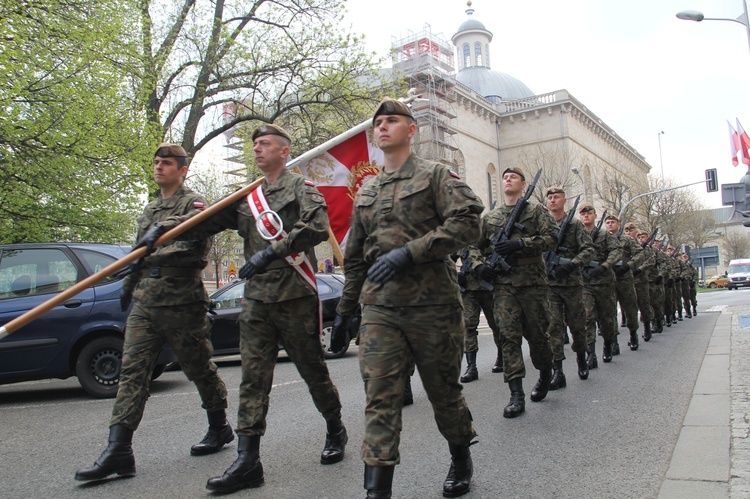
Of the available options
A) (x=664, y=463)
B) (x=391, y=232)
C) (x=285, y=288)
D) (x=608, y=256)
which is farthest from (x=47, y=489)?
(x=608, y=256)

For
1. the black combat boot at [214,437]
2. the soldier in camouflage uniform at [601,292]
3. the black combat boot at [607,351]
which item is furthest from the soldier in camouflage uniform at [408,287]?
the black combat boot at [607,351]

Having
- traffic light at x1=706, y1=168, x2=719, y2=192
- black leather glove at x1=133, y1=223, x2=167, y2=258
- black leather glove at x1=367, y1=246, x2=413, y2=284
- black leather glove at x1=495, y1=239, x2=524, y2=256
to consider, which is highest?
traffic light at x1=706, y1=168, x2=719, y2=192

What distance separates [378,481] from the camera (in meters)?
2.87

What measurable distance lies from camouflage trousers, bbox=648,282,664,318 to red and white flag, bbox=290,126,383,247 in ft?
31.4

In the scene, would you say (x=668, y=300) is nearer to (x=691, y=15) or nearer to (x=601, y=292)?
(x=601, y=292)

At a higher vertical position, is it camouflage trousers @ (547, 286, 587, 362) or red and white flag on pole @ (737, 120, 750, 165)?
red and white flag on pole @ (737, 120, 750, 165)

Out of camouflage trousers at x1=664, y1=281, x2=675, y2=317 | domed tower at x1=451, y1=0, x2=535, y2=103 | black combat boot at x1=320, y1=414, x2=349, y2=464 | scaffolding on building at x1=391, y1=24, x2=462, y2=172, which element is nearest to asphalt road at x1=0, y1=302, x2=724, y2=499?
black combat boot at x1=320, y1=414, x2=349, y2=464

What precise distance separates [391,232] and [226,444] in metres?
2.31

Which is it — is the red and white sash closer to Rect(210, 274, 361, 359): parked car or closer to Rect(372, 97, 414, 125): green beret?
Rect(372, 97, 414, 125): green beret

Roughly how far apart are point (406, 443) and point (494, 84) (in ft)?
210

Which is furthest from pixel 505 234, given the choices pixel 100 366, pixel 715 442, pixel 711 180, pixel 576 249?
pixel 711 180

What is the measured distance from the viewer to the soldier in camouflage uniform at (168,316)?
4.05 m

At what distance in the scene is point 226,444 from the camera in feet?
15.4

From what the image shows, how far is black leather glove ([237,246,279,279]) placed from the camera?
12.3 ft
